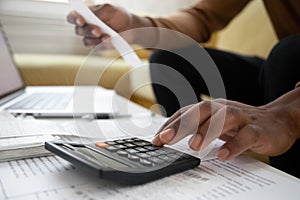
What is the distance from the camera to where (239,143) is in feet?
1.13

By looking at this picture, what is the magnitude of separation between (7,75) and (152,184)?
0.63 metres

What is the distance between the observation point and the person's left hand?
1.12ft

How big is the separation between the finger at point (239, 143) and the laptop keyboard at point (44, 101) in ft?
1.28

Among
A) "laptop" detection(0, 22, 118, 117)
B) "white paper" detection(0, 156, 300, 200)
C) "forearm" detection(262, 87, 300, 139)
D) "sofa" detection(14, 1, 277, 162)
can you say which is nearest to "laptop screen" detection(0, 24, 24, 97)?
"laptop" detection(0, 22, 118, 117)

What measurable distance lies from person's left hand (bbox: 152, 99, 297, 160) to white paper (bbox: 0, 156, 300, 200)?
3 centimetres

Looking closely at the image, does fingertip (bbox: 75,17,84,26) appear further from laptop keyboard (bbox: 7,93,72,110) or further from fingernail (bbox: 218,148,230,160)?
fingernail (bbox: 218,148,230,160)

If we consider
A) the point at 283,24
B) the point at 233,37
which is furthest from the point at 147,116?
the point at 233,37

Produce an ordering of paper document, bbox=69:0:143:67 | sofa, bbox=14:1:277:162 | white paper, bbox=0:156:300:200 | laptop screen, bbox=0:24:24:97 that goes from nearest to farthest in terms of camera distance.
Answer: white paper, bbox=0:156:300:200, paper document, bbox=69:0:143:67, laptop screen, bbox=0:24:24:97, sofa, bbox=14:1:277:162

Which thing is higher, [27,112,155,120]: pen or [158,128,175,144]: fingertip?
[158,128,175,144]: fingertip

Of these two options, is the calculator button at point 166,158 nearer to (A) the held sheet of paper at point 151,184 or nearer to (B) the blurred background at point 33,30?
(A) the held sheet of paper at point 151,184

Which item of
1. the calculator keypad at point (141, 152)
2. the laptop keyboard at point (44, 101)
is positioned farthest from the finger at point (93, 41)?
the calculator keypad at point (141, 152)

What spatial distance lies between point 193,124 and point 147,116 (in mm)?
278

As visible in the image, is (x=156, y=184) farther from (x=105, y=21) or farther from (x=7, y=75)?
(x=7, y=75)

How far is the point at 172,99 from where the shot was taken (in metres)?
0.76
